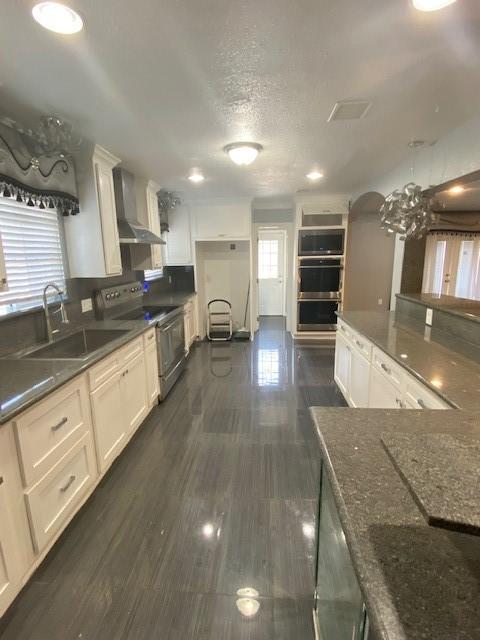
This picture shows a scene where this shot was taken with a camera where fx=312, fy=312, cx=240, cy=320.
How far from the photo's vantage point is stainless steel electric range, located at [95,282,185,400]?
3.21 meters

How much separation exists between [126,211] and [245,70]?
2103mm

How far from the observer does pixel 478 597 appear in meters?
0.56

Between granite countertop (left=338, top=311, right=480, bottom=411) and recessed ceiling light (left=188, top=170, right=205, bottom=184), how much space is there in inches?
90.2

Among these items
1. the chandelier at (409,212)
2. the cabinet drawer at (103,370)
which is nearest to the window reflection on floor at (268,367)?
the cabinet drawer at (103,370)

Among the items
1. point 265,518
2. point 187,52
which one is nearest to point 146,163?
point 187,52

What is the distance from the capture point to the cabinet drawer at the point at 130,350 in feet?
7.92

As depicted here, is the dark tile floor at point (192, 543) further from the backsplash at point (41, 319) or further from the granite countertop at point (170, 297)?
the granite countertop at point (170, 297)

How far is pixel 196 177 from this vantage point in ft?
12.1

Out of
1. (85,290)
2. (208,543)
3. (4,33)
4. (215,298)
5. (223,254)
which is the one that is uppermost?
(4,33)

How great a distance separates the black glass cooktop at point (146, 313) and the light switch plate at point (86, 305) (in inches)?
17.3

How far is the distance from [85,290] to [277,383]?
231 cm

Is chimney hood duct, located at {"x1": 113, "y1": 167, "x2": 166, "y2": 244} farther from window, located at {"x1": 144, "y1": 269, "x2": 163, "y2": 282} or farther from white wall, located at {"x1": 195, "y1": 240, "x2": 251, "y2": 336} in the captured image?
white wall, located at {"x1": 195, "y1": 240, "x2": 251, "y2": 336}

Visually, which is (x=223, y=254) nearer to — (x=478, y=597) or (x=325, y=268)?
(x=325, y=268)

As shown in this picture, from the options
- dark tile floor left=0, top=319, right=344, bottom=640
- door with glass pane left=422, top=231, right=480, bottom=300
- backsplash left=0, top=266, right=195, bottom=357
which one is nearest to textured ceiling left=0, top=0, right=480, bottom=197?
backsplash left=0, top=266, right=195, bottom=357
